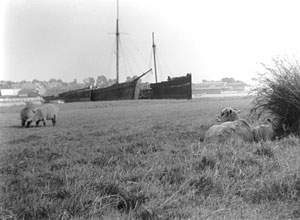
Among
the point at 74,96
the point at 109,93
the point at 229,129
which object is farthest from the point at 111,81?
the point at 229,129

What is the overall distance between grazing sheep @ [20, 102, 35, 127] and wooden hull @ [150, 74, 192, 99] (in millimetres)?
1062

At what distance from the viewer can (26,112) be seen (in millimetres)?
2160

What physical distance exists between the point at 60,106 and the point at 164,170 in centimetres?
85

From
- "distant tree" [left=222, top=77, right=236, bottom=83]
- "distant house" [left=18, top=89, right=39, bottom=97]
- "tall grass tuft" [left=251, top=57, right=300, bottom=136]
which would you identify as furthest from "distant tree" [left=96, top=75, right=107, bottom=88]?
"tall grass tuft" [left=251, top=57, right=300, bottom=136]

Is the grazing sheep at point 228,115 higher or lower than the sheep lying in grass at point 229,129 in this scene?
higher

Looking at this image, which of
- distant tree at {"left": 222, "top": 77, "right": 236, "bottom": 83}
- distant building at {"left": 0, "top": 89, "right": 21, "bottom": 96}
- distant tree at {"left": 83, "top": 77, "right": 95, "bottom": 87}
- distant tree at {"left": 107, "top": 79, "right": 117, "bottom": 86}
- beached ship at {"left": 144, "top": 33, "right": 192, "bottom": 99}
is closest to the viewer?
distant building at {"left": 0, "top": 89, "right": 21, "bottom": 96}

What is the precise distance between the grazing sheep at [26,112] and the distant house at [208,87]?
5.28ft

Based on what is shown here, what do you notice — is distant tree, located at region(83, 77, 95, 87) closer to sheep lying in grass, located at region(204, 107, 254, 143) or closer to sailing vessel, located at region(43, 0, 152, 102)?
sailing vessel, located at region(43, 0, 152, 102)

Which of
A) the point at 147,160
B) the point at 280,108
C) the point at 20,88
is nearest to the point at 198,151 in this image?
the point at 147,160

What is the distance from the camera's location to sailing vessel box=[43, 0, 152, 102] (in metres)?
2.48

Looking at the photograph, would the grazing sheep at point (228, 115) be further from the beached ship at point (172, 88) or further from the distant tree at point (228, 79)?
the beached ship at point (172, 88)

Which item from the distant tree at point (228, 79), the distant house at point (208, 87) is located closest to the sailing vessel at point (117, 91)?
the distant house at point (208, 87)

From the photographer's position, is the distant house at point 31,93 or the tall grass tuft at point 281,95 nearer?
the distant house at point 31,93

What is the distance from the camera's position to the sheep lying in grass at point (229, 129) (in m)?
3.30
